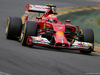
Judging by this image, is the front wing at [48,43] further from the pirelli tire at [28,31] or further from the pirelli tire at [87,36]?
the pirelli tire at [87,36]

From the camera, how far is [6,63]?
7.46 m

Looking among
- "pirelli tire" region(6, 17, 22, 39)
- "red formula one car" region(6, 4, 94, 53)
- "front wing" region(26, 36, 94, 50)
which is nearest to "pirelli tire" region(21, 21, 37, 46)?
"red formula one car" region(6, 4, 94, 53)

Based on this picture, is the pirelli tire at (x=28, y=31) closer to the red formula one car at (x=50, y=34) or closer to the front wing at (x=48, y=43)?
the red formula one car at (x=50, y=34)

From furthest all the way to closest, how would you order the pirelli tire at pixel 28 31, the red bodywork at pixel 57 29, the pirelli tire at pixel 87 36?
the pirelli tire at pixel 87 36
the pirelli tire at pixel 28 31
the red bodywork at pixel 57 29

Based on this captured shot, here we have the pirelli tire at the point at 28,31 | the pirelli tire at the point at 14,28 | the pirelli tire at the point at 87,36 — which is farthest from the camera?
the pirelli tire at the point at 14,28

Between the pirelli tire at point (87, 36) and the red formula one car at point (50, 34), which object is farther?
the pirelli tire at point (87, 36)

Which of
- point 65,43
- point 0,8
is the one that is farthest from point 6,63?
point 0,8

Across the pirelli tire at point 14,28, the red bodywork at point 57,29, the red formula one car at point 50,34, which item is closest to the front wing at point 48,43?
the red formula one car at point 50,34

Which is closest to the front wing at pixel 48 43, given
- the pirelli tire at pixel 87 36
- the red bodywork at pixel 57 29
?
the red bodywork at pixel 57 29

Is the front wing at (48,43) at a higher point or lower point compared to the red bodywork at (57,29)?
lower

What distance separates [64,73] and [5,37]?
7.39 metres

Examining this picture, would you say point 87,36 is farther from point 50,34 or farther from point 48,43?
point 48,43

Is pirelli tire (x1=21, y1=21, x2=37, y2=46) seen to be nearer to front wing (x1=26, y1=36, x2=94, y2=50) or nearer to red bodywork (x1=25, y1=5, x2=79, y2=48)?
red bodywork (x1=25, y1=5, x2=79, y2=48)

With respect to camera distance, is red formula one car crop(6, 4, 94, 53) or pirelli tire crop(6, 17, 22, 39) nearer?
red formula one car crop(6, 4, 94, 53)
